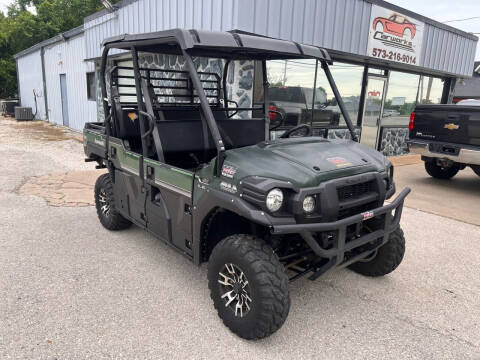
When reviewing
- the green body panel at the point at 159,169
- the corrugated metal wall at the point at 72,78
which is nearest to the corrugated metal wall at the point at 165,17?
the corrugated metal wall at the point at 72,78

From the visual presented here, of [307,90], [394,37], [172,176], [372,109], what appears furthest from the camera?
[372,109]

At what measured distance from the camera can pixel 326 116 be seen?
353 inches

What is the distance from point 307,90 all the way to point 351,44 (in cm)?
147

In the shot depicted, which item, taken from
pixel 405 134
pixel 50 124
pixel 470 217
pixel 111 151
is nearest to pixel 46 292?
pixel 111 151

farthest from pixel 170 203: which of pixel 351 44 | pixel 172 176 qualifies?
pixel 351 44

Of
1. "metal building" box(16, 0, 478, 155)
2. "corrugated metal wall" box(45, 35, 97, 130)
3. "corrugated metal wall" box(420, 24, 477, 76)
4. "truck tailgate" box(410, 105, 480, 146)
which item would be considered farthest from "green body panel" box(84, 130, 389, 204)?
"corrugated metal wall" box(45, 35, 97, 130)

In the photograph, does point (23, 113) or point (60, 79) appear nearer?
point (60, 79)

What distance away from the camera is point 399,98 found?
37.7 ft

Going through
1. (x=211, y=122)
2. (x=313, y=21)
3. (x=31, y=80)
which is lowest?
(x=211, y=122)

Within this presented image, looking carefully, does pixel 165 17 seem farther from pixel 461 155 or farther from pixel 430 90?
pixel 430 90

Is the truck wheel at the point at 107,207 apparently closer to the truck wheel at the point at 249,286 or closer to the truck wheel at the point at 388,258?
the truck wheel at the point at 249,286

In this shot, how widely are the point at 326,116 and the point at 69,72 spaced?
10808 millimetres

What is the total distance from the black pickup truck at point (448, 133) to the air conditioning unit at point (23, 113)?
1835 cm

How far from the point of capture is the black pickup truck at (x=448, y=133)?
677cm
